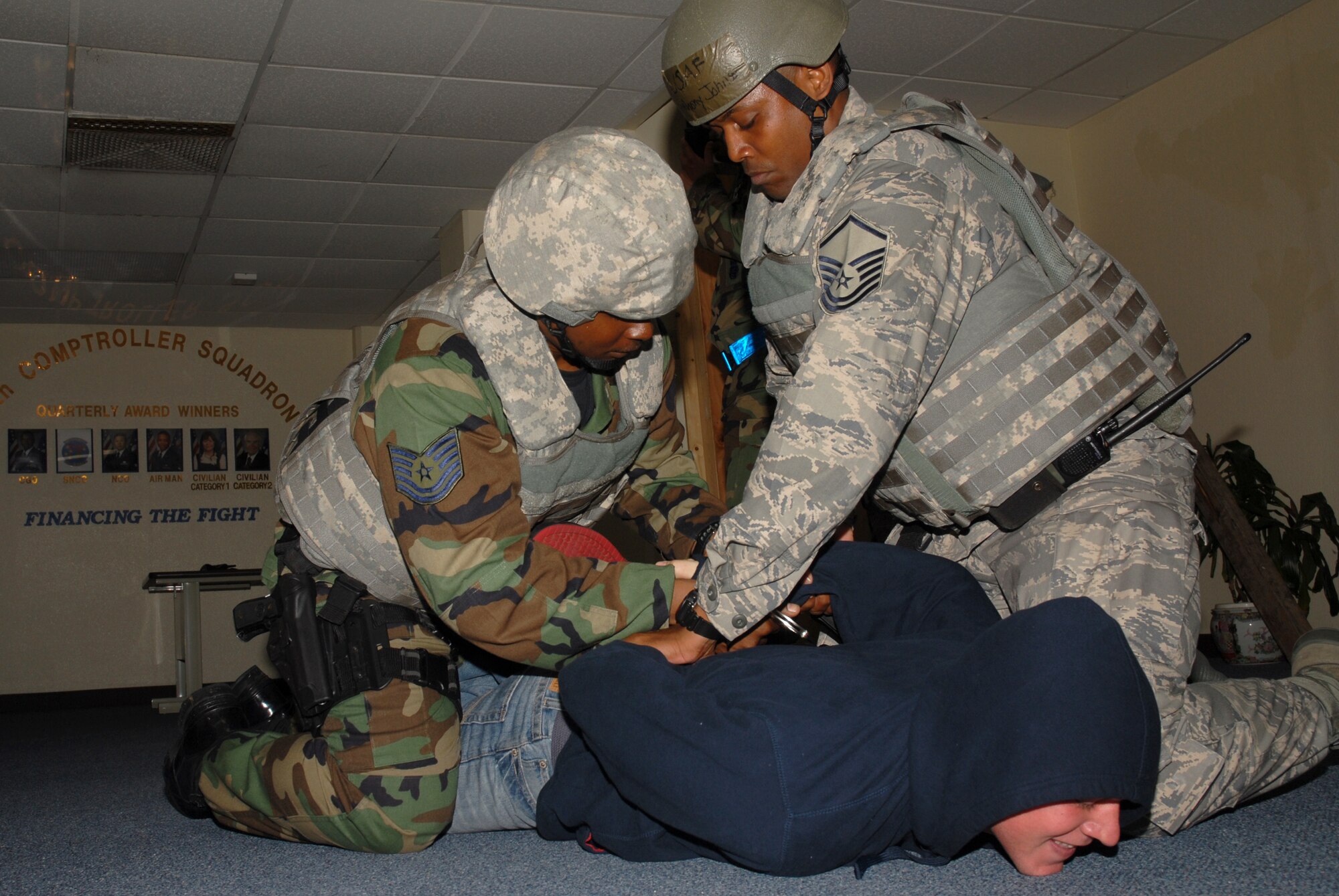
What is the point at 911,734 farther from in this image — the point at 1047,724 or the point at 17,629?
the point at 17,629

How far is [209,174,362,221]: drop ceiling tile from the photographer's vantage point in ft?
15.9

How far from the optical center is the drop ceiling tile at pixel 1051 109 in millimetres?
4715

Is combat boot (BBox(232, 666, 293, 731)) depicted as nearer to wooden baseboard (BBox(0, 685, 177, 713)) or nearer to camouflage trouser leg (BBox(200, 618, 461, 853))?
camouflage trouser leg (BBox(200, 618, 461, 853))

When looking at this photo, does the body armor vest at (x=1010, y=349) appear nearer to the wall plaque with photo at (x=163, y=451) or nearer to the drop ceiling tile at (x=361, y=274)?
the drop ceiling tile at (x=361, y=274)

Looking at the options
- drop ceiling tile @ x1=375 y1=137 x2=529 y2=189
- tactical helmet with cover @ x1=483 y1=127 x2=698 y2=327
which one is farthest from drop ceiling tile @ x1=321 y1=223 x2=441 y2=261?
tactical helmet with cover @ x1=483 y1=127 x2=698 y2=327

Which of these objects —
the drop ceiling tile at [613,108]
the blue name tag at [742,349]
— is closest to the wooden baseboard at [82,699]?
the drop ceiling tile at [613,108]

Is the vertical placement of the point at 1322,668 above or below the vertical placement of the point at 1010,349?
below

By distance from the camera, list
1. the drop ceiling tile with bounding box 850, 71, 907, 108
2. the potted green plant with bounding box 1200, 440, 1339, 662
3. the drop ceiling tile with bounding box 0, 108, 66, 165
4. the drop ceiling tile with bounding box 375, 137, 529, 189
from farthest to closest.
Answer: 1. the drop ceiling tile with bounding box 375, 137, 529, 189
2. the drop ceiling tile with bounding box 850, 71, 907, 108
3. the drop ceiling tile with bounding box 0, 108, 66, 165
4. the potted green plant with bounding box 1200, 440, 1339, 662

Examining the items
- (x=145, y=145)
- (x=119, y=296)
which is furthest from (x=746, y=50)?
(x=119, y=296)

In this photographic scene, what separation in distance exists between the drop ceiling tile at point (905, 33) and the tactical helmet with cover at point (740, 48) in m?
2.16

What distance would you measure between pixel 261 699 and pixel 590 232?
4.03 ft

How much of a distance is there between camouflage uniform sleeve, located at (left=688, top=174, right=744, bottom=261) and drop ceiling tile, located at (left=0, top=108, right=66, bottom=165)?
9.22 ft

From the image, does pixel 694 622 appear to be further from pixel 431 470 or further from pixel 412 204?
pixel 412 204

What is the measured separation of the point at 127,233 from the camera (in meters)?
5.34
